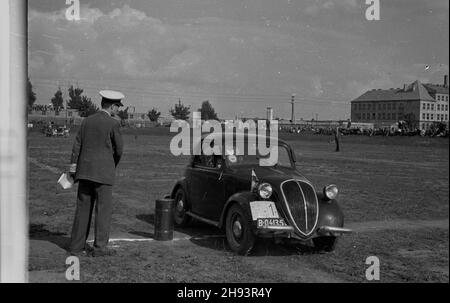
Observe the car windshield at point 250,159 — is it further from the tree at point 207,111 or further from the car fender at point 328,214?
the car fender at point 328,214

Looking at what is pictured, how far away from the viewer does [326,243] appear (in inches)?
257

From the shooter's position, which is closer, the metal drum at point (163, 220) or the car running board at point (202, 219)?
the metal drum at point (163, 220)

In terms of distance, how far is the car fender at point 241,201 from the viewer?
20.2 ft

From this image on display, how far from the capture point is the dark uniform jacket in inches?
232

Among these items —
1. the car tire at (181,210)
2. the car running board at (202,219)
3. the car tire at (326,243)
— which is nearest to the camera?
the car tire at (326,243)

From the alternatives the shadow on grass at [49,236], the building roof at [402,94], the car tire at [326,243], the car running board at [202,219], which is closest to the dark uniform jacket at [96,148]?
the shadow on grass at [49,236]

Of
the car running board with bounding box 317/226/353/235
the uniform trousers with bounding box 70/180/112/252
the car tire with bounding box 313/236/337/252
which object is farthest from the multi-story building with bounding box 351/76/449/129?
the uniform trousers with bounding box 70/180/112/252

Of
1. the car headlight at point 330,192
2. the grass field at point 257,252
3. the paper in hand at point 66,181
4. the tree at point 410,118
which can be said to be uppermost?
the tree at point 410,118

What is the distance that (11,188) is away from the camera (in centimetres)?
334

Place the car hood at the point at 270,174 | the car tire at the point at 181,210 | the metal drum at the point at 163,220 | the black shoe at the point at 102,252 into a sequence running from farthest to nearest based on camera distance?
the car tire at the point at 181,210, the metal drum at the point at 163,220, the car hood at the point at 270,174, the black shoe at the point at 102,252

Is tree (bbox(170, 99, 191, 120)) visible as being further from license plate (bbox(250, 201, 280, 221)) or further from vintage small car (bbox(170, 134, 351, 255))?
license plate (bbox(250, 201, 280, 221))

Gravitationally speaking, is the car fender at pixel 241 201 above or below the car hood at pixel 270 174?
below

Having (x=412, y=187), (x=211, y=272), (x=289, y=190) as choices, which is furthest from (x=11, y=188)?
(x=412, y=187)

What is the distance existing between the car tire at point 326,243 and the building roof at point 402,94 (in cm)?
198
